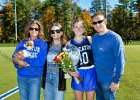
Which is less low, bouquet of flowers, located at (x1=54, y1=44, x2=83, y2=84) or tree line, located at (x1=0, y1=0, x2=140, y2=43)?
tree line, located at (x1=0, y1=0, x2=140, y2=43)

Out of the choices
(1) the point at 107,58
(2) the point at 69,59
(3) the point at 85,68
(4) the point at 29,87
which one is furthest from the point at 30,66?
(1) the point at 107,58

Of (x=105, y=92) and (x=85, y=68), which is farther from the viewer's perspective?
(x=85, y=68)

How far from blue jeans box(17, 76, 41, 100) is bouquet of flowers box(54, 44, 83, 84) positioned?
2.04 feet

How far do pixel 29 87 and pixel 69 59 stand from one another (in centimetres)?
97

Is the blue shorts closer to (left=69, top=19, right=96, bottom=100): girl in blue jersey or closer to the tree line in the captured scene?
(left=69, top=19, right=96, bottom=100): girl in blue jersey

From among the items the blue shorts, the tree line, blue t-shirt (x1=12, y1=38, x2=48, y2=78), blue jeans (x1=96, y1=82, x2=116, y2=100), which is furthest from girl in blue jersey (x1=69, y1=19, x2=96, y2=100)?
the tree line

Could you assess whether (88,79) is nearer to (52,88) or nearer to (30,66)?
(52,88)

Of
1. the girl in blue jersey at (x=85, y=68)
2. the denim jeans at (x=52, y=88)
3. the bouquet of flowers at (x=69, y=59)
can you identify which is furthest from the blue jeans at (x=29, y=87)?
the girl in blue jersey at (x=85, y=68)

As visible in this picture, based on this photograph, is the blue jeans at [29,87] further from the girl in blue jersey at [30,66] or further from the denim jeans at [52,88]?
the denim jeans at [52,88]

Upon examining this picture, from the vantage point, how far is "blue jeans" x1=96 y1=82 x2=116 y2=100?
685cm

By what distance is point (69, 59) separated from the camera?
704cm

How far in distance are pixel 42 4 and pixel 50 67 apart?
284ft

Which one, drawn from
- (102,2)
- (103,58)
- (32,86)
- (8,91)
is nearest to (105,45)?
(103,58)

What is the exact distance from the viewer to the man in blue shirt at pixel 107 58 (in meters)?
6.59
